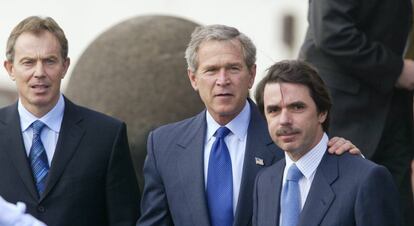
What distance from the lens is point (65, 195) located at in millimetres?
8930

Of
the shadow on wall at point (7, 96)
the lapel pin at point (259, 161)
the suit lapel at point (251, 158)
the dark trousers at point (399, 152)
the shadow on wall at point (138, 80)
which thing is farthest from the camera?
the shadow on wall at point (7, 96)

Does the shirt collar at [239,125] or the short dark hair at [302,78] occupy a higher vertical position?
the short dark hair at [302,78]

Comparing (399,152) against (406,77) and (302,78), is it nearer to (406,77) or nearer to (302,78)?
(406,77)

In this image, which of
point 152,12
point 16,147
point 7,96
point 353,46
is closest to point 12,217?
point 16,147

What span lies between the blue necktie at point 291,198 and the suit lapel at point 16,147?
1.52 metres

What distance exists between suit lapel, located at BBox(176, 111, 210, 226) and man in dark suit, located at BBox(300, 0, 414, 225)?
1.31m

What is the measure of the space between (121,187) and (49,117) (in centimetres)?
57

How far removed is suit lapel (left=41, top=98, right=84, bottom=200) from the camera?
8.91m

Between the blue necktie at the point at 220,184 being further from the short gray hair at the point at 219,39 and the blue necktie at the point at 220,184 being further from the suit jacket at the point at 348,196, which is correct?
the suit jacket at the point at 348,196

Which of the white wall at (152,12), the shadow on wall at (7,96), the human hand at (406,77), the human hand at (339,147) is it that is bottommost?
the shadow on wall at (7,96)

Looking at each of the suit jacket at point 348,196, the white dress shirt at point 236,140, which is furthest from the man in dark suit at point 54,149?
the suit jacket at point 348,196

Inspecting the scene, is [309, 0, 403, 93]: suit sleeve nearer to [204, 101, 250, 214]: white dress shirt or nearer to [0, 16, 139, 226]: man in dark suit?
[204, 101, 250, 214]: white dress shirt

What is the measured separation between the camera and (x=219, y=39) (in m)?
8.78

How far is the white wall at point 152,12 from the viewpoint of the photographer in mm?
25000
